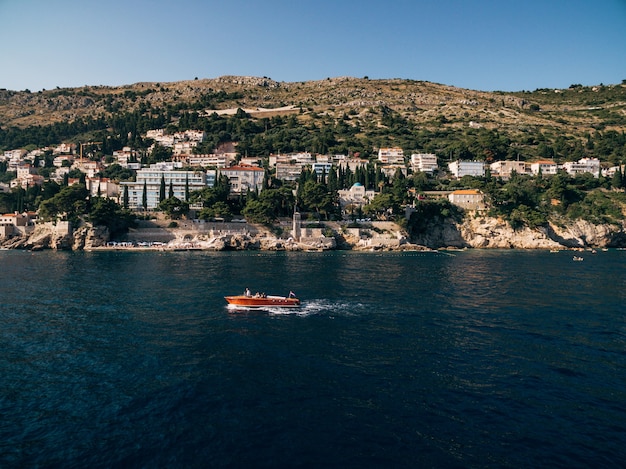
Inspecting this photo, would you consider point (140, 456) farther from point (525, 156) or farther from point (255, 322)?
point (525, 156)

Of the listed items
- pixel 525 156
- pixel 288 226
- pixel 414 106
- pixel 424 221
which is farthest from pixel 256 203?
pixel 414 106

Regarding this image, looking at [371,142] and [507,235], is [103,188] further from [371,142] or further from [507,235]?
[507,235]

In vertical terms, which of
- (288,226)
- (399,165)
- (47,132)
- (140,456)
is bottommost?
(140,456)

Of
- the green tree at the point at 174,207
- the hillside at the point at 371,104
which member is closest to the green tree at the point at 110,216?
the green tree at the point at 174,207

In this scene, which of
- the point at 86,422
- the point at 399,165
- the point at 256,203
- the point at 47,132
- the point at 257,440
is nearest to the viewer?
the point at 257,440

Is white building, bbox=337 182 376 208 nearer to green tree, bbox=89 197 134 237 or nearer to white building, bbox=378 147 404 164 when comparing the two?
white building, bbox=378 147 404 164

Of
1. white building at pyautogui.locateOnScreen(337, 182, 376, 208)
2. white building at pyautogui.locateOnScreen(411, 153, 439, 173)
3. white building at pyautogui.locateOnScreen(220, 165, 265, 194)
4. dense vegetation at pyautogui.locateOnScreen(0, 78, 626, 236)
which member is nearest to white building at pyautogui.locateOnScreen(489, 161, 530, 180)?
dense vegetation at pyautogui.locateOnScreen(0, 78, 626, 236)
